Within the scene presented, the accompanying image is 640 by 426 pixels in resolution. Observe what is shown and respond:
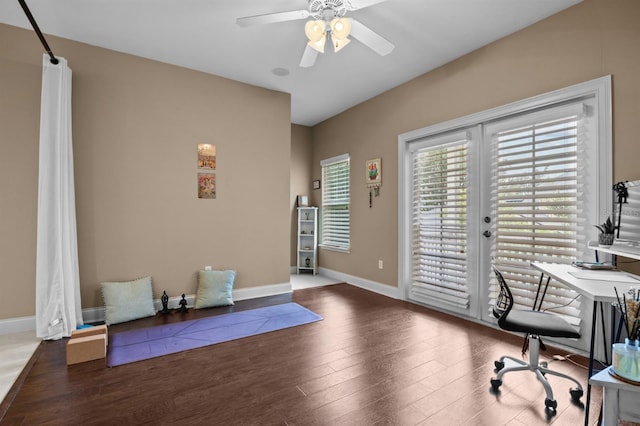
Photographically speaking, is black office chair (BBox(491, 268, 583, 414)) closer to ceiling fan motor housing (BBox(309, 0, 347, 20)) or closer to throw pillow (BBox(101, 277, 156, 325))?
ceiling fan motor housing (BBox(309, 0, 347, 20))

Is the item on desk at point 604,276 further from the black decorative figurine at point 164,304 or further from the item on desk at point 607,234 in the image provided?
the black decorative figurine at point 164,304

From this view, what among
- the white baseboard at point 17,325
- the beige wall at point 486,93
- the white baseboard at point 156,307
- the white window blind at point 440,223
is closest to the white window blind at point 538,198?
the beige wall at point 486,93

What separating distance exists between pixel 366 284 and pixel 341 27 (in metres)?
3.58

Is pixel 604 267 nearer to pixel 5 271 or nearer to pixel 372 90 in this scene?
pixel 372 90

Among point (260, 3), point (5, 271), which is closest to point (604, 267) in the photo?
point (260, 3)

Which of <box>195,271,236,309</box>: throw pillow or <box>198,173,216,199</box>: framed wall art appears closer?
<box>195,271,236,309</box>: throw pillow

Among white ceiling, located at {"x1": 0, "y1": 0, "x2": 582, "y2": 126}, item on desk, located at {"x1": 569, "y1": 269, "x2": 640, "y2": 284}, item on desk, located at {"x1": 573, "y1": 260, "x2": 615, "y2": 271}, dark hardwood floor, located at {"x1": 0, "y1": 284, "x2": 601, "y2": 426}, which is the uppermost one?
white ceiling, located at {"x1": 0, "y1": 0, "x2": 582, "y2": 126}

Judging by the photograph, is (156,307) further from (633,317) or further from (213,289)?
(633,317)

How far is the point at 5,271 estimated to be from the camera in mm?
2893

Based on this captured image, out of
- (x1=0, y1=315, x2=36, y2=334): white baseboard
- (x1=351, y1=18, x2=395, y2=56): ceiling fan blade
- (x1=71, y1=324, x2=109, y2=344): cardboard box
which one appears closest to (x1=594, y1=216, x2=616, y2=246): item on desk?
(x1=351, y1=18, x2=395, y2=56): ceiling fan blade

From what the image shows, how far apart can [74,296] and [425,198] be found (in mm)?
3951

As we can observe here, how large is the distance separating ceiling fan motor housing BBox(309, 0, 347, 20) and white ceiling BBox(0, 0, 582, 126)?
7.2 inches

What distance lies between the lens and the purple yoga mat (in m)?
2.54

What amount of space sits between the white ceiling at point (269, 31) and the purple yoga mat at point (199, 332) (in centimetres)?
291
